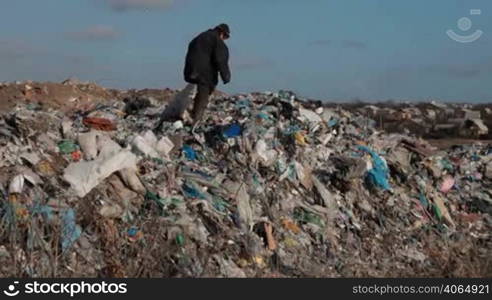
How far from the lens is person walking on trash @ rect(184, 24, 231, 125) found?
313 inches

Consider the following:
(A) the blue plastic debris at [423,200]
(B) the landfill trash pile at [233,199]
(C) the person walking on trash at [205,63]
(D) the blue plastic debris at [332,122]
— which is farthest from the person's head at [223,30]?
(A) the blue plastic debris at [423,200]

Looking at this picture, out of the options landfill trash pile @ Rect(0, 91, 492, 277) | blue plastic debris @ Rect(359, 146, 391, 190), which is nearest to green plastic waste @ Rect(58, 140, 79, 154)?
landfill trash pile @ Rect(0, 91, 492, 277)

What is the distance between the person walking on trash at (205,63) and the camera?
7961 millimetres

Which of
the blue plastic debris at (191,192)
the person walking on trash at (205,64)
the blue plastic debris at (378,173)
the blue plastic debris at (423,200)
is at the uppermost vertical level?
the person walking on trash at (205,64)

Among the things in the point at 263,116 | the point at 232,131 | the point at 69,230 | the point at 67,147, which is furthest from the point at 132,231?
the point at 263,116

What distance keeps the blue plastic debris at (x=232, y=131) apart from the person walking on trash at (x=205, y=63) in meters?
0.45

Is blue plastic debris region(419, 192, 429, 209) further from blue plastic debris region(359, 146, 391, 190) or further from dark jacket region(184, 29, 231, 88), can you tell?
dark jacket region(184, 29, 231, 88)

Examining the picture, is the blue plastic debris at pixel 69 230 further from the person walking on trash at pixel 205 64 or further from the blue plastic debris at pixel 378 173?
the blue plastic debris at pixel 378 173

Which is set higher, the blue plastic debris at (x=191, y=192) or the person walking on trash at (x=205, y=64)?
the person walking on trash at (x=205, y=64)

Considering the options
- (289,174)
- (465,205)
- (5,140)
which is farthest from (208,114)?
(465,205)

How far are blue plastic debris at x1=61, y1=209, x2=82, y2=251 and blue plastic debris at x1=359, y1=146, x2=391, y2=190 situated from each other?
11.3ft

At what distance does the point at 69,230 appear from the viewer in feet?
A: 16.8

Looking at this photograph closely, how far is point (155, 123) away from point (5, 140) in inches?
72.7

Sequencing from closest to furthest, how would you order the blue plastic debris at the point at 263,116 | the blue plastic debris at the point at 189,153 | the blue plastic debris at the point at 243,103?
the blue plastic debris at the point at 189,153 < the blue plastic debris at the point at 263,116 < the blue plastic debris at the point at 243,103
